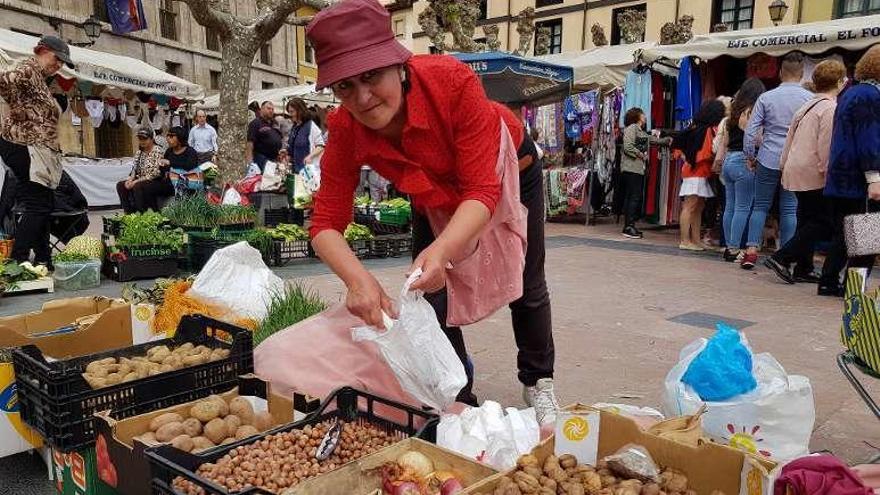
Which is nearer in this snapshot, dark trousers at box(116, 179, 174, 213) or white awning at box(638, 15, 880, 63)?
white awning at box(638, 15, 880, 63)

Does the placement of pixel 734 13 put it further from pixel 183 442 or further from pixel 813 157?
pixel 183 442

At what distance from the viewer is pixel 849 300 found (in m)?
2.43

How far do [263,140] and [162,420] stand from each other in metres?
9.46

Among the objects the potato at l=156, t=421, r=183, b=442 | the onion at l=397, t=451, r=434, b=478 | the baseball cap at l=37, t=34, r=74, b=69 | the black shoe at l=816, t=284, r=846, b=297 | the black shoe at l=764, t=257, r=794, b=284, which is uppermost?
the baseball cap at l=37, t=34, r=74, b=69

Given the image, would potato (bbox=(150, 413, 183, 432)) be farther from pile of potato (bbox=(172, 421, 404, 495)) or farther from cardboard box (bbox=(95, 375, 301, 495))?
pile of potato (bbox=(172, 421, 404, 495))

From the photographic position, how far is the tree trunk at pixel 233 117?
9469 mm

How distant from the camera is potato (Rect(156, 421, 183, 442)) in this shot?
215 cm

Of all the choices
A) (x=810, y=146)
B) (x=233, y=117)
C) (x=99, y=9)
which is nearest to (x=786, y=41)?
(x=810, y=146)

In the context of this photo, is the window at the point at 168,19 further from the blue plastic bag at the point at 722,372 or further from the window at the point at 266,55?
the blue plastic bag at the point at 722,372

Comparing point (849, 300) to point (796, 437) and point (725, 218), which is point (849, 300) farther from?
point (725, 218)

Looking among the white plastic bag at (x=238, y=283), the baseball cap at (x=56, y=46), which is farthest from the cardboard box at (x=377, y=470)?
the baseball cap at (x=56, y=46)

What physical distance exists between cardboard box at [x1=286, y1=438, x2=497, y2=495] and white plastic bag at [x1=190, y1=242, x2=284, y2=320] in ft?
6.94

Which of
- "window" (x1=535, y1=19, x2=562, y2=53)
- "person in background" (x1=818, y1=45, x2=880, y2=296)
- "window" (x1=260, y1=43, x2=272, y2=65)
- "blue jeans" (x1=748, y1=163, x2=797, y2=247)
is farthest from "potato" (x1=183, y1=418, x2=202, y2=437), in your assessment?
"window" (x1=260, y1=43, x2=272, y2=65)

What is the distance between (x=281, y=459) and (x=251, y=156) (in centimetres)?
1009
